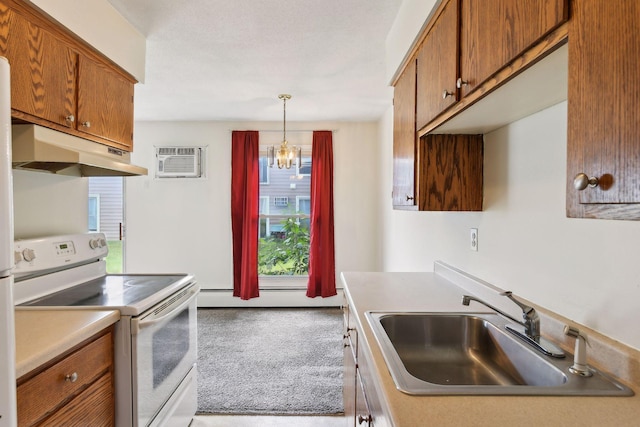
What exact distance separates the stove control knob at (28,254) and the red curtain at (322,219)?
297 cm

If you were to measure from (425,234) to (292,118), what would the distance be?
240 centimetres

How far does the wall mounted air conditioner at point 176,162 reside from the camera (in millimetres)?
4324

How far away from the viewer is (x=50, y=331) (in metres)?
1.22

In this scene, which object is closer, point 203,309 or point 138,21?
point 138,21

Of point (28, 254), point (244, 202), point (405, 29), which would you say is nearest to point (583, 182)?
point (405, 29)

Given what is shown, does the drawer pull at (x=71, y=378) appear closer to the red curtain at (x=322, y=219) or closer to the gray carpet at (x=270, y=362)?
the gray carpet at (x=270, y=362)

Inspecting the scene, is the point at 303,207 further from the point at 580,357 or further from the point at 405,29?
the point at 580,357

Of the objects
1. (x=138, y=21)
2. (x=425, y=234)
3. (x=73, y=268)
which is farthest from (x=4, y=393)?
(x=425, y=234)

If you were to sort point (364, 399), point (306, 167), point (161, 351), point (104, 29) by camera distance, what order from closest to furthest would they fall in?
1. point (364, 399)
2. point (161, 351)
3. point (104, 29)
4. point (306, 167)

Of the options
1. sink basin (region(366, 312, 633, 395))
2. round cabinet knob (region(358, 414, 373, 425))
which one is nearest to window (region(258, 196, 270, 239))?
sink basin (region(366, 312, 633, 395))

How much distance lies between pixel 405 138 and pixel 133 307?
1.54 m

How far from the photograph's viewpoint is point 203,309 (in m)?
4.32

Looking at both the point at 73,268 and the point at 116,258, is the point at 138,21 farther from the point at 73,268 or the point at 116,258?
the point at 116,258

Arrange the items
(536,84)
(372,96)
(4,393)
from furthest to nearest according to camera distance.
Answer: (372,96) → (536,84) → (4,393)
